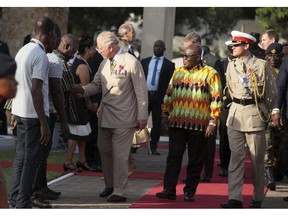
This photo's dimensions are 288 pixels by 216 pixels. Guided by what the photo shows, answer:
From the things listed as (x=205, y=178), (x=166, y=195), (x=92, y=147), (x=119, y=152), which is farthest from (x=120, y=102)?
(x=92, y=147)

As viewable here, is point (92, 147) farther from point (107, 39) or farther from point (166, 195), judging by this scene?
point (107, 39)

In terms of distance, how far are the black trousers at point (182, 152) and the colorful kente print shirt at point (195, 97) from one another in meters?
0.17

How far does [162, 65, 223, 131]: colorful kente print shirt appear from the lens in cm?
1086

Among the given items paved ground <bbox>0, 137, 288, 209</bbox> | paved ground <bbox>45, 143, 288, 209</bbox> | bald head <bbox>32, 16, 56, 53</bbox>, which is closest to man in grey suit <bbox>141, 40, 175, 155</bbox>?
paved ground <bbox>0, 137, 288, 209</bbox>

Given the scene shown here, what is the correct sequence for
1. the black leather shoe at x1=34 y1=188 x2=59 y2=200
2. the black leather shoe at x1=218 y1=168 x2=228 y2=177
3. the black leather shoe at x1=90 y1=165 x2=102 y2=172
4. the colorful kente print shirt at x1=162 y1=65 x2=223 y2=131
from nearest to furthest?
the black leather shoe at x1=34 y1=188 x2=59 y2=200
the colorful kente print shirt at x1=162 y1=65 x2=223 y2=131
the black leather shoe at x1=90 y1=165 x2=102 y2=172
the black leather shoe at x1=218 y1=168 x2=228 y2=177

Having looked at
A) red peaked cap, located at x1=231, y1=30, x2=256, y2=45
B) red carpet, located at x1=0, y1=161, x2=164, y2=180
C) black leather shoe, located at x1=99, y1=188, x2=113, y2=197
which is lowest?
red carpet, located at x1=0, y1=161, x2=164, y2=180

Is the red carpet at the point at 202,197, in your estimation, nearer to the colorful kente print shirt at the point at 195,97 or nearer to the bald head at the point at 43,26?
the colorful kente print shirt at the point at 195,97

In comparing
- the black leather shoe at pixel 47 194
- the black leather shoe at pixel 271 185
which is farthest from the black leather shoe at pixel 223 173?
the black leather shoe at pixel 47 194

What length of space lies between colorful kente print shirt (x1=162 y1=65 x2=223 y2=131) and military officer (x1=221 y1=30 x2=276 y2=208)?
0.35 meters

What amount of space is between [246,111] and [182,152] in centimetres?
112

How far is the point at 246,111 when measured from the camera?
34.1 ft

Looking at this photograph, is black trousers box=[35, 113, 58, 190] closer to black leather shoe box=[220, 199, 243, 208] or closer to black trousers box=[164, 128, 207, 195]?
black trousers box=[164, 128, 207, 195]
